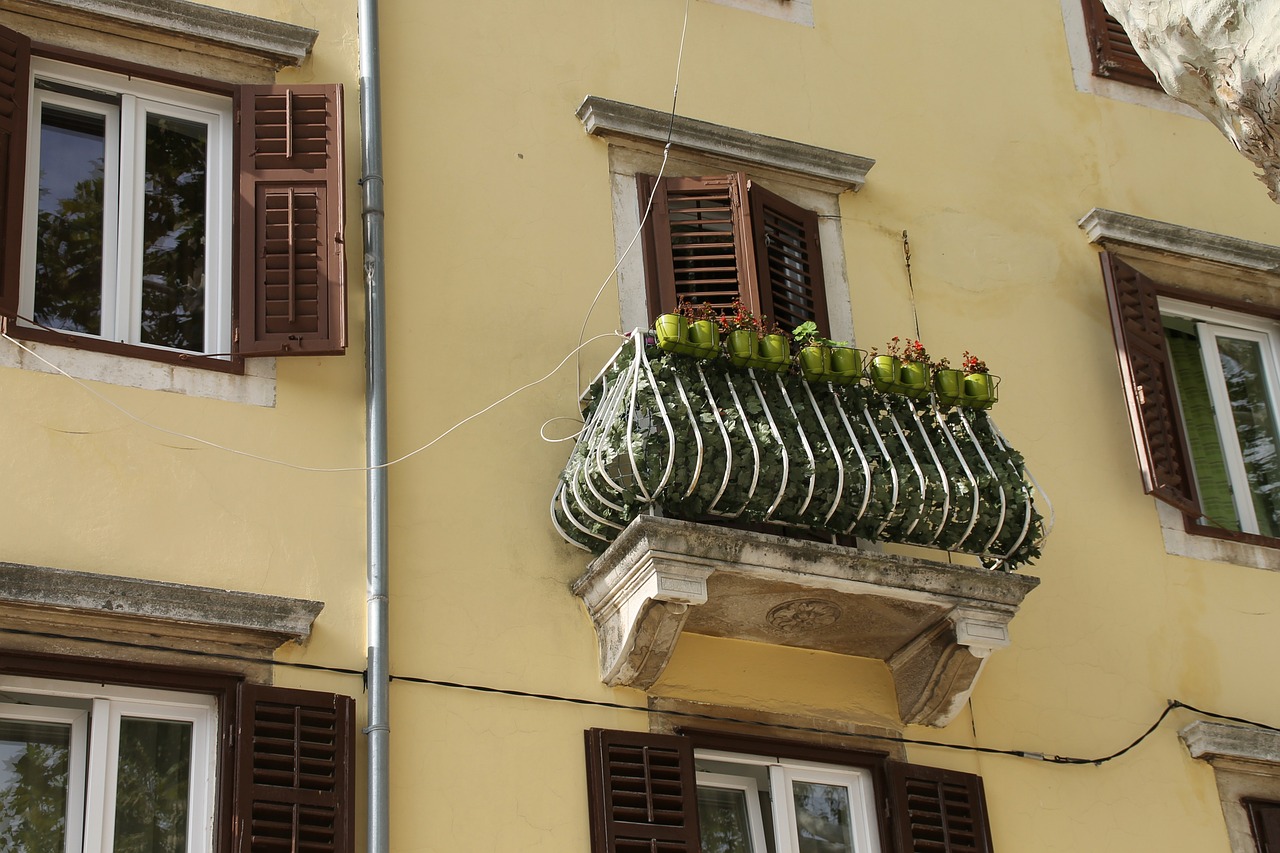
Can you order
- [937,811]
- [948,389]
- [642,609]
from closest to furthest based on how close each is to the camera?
[642,609], [937,811], [948,389]

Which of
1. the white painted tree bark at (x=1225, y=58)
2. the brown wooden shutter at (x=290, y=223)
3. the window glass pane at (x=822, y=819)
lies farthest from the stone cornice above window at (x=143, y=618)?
the white painted tree bark at (x=1225, y=58)

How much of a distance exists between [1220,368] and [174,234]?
5.80m

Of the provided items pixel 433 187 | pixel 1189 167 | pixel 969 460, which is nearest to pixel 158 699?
pixel 433 187

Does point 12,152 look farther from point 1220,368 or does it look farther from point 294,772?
point 1220,368

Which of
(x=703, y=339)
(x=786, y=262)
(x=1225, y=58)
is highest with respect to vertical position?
(x=786, y=262)

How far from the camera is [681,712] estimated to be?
8625 mm

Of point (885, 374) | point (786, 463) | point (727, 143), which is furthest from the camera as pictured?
point (727, 143)

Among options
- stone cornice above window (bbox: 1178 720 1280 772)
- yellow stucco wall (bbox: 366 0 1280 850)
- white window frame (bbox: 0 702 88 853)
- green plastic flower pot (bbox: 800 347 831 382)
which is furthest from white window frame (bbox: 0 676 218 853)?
stone cornice above window (bbox: 1178 720 1280 772)

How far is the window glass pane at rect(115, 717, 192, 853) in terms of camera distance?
24.3ft

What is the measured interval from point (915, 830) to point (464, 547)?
7.57ft

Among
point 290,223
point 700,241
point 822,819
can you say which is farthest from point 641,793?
point 700,241

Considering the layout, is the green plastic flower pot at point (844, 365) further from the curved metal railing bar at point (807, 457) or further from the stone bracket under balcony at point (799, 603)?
the stone bracket under balcony at point (799, 603)

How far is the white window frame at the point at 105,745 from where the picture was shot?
7.33m

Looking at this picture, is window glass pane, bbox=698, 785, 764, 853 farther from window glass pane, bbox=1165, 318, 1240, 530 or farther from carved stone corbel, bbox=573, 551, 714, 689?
window glass pane, bbox=1165, 318, 1240, 530
